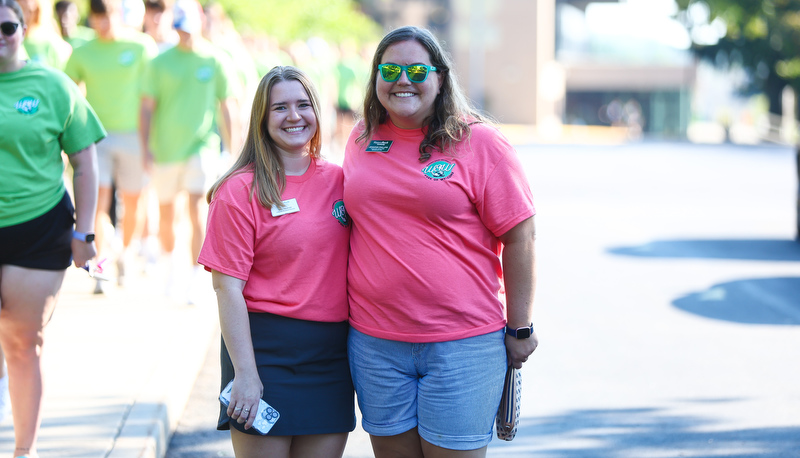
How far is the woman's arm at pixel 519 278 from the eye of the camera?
328 cm

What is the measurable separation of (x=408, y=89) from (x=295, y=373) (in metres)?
1.04

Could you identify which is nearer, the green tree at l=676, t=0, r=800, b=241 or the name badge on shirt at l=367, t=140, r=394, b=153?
the name badge on shirt at l=367, t=140, r=394, b=153

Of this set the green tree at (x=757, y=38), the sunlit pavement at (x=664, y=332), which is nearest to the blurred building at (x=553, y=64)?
the green tree at (x=757, y=38)

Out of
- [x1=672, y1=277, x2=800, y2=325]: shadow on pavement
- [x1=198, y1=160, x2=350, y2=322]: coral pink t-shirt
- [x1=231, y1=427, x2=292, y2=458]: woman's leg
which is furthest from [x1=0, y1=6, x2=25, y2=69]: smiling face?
[x1=672, y1=277, x2=800, y2=325]: shadow on pavement

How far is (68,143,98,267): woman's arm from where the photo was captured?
4.07 meters

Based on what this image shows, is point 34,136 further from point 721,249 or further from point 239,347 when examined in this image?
point 721,249

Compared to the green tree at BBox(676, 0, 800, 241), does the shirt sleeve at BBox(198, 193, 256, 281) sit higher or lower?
higher

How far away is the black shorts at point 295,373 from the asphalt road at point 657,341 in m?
1.54

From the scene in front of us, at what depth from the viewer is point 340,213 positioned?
3.39 meters

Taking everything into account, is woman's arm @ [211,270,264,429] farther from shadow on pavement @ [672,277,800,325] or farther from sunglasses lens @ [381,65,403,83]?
shadow on pavement @ [672,277,800,325]

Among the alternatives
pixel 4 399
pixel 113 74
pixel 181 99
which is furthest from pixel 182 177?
pixel 4 399

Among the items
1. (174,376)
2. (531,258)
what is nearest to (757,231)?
(174,376)

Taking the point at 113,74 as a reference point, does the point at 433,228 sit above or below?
below

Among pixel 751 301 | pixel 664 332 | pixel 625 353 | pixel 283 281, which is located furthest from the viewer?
pixel 751 301
